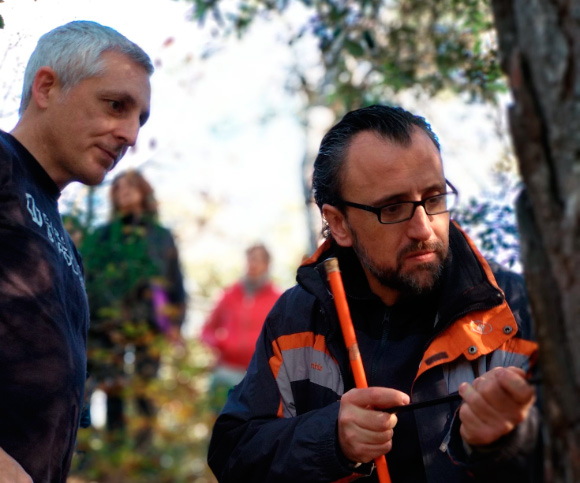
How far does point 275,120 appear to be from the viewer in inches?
547

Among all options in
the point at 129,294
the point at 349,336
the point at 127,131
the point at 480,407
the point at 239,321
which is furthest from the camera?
the point at 239,321

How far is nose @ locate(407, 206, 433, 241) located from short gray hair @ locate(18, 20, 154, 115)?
3.48 ft

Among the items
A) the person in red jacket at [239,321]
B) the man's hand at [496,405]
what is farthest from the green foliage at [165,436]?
the man's hand at [496,405]

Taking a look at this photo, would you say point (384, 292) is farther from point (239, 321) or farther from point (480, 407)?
point (239, 321)

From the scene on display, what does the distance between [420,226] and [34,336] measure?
4.08 ft

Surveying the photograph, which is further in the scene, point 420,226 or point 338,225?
point 338,225

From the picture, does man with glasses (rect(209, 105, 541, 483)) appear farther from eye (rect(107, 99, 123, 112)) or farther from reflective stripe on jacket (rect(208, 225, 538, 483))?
eye (rect(107, 99, 123, 112))

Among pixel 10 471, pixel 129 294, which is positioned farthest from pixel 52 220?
pixel 129 294

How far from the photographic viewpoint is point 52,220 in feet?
8.17

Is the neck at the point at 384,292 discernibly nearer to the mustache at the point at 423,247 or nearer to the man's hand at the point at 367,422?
the mustache at the point at 423,247

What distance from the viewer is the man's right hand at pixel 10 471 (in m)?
1.96

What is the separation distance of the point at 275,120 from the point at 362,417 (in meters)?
12.1

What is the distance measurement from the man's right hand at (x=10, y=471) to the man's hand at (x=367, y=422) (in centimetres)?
88

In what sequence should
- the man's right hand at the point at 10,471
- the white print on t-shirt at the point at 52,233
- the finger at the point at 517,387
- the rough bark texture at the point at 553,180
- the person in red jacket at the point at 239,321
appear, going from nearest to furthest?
the rough bark texture at the point at 553,180 < the finger at the point at 517,387 < the man's right hand at the point at 10,471 < the white print on t-shirt at the point at 52,233 < the person in red jacket at the point at 239,321
